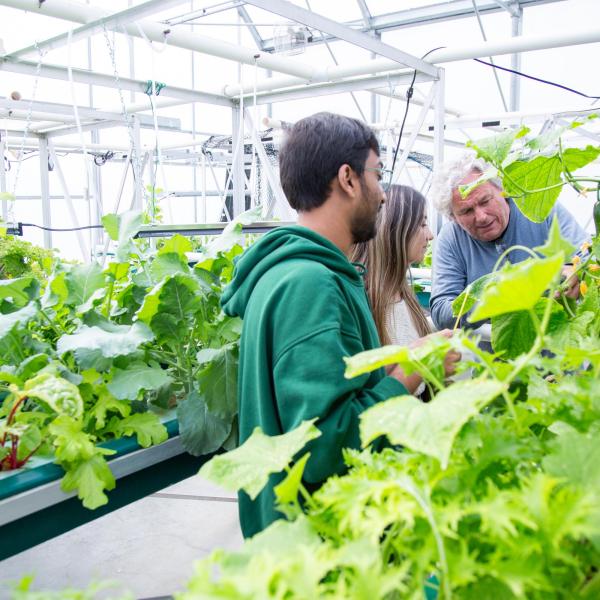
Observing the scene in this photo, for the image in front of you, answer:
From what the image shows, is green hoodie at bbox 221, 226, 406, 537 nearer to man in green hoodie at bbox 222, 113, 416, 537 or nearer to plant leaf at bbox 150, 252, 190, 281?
man in green hoodie at bbox 222, 113, 416, 537

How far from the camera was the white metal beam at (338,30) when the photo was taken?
1.69 m

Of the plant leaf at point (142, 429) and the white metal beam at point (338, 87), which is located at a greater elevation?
the white metal beam at point (338, 87)

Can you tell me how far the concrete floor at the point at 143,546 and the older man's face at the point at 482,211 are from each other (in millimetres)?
1331

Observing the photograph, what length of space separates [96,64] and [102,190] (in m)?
1.85

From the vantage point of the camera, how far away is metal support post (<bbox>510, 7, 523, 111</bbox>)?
6320 millimetres

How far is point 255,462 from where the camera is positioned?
1.68 feet

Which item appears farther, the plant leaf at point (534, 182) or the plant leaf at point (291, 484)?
the plant leaf at point (534, 182)

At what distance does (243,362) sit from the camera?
41.8 inches

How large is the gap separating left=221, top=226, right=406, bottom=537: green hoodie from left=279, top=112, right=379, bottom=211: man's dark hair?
11 cm

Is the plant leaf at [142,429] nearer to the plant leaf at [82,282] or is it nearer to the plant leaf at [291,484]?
the plant leaf at [82,282]

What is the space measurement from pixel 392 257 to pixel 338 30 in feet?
2.73

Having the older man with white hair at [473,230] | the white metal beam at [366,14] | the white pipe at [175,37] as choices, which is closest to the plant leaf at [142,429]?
the older man with white hair at [473,230]

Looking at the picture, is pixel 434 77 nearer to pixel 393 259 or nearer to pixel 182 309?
pixel 393 259

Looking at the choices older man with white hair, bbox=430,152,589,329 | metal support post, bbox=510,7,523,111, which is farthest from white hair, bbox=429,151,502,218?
metal support post, bbox=510,7,523,111
